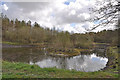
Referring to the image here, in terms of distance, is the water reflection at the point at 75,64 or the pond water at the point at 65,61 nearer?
the water reflection at the point at 75,64

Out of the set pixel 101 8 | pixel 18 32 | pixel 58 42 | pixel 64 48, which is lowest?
pixel 64 48

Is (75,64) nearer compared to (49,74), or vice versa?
(49,74)

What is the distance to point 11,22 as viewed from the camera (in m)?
70.1

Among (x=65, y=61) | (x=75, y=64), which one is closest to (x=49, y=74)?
(x=75, y=64)

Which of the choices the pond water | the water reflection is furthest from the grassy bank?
the water reflection

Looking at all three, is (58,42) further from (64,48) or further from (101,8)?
(101,8)

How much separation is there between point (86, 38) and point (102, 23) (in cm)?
3685

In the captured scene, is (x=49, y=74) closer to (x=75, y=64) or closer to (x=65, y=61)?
(x=75, y=64)

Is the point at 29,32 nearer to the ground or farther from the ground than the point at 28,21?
nearer to the ground

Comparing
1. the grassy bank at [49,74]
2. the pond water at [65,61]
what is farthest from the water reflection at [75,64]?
the grassy bank at [49,74]

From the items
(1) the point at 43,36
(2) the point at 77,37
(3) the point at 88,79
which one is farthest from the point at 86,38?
(3) the point at 88,79

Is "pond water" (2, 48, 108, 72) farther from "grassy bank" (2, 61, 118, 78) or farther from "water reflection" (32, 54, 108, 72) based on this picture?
"grassy bank" (2, 61, 118, 78)

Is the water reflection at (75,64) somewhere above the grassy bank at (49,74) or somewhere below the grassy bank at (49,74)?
below

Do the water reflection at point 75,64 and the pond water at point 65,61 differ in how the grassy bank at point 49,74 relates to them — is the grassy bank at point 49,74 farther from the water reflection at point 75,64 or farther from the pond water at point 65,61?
the water reflection at point 75,64
